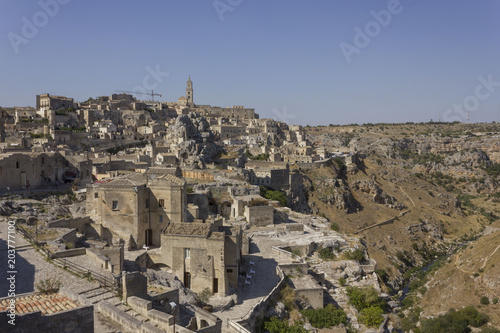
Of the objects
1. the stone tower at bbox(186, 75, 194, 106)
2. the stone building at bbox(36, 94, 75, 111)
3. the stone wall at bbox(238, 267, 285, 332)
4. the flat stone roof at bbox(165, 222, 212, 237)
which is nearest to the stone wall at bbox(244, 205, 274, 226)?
the stone wall at bbox(238, 267, 285, 332)

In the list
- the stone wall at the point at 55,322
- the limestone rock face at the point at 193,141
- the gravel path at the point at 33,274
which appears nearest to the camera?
the stone wall at the point at 55,322

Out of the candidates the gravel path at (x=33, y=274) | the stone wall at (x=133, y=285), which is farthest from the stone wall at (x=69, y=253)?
the stone wall at (x=133, y=285)

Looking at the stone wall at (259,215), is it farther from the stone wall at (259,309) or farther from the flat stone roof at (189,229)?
the flat stone roof at (189,229)

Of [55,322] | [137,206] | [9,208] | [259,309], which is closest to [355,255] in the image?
[259,309]

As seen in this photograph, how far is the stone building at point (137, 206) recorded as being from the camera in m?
22.4

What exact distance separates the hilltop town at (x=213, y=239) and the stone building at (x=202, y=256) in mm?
63

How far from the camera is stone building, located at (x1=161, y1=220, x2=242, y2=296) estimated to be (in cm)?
1850

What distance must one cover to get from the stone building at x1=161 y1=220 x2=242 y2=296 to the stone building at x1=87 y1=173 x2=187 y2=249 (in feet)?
12.3

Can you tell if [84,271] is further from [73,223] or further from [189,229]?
[73,223]

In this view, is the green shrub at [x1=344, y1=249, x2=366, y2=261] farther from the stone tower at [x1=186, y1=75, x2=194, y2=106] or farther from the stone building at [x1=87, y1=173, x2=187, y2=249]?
the stone tower at [x1=186, y1=75, x2=194, y2=106]

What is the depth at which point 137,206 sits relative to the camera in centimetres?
2238

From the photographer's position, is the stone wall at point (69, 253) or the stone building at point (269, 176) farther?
the stone building at point (269, 176)

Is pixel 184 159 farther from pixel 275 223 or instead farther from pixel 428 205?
pixel 428 205

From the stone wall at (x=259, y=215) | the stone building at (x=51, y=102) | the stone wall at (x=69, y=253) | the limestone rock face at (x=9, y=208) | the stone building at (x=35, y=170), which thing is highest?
the stone building at (x=51, y=102)
